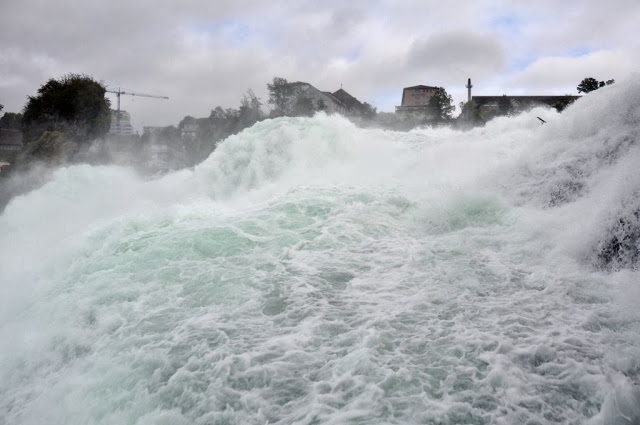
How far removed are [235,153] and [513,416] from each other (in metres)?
13.5

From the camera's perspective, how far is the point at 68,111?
3103 centimetres

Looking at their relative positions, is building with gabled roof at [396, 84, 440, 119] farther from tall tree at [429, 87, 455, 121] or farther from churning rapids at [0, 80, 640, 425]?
churning rapids at [0, 80, 640, 425]

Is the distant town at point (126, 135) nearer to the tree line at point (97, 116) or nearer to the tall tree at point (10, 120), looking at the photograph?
the tree line at point (97, 116)

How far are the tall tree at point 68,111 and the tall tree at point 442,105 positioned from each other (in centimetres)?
2911

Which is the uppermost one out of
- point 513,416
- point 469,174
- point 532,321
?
point 469,174

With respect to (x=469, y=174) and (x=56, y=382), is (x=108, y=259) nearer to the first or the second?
(x=56, y=382)

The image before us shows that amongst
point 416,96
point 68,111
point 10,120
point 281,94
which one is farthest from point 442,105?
point 10,120

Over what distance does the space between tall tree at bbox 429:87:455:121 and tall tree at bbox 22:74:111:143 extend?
95.5 ft

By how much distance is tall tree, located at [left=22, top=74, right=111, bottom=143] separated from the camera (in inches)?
1196

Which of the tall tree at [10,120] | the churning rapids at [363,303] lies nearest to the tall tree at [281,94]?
the churning rapids at [363,303]

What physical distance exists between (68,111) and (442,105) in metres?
31.9

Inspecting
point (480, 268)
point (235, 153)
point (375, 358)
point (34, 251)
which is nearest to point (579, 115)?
point (480, 268)

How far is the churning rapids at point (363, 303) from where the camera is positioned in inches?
138

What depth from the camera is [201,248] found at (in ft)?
23.8
